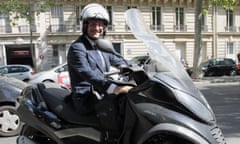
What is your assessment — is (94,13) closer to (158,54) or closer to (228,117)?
(158,54)

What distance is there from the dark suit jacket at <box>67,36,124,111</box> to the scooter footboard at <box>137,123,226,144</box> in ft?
2.11

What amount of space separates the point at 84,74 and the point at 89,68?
0.09m

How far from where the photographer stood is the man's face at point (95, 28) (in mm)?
2750

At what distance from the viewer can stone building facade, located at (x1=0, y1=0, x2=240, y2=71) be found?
78.3ft

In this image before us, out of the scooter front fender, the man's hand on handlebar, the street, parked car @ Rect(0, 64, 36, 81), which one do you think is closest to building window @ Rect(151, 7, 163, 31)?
parked car @ Rect(0, 64, 36, 81)

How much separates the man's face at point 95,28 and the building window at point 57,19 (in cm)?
2266

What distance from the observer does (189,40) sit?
1107 inches

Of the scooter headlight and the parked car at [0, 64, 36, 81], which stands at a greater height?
the scooter headlight

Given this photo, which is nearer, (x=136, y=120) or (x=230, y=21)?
(x=136, y=120)

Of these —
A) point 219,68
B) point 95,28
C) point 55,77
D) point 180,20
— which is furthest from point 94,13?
point 180,20

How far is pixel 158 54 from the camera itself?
245cm

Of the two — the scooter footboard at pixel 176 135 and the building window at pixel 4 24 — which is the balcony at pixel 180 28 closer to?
the building window at pixel 4 24

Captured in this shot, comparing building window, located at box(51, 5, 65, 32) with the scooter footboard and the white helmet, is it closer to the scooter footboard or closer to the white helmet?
the white helmet

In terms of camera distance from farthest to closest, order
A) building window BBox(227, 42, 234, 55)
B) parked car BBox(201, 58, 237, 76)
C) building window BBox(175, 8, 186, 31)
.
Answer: building window BBox(227, 42, 234, 55) → building window BBox(175, 8, 186, 31) → parked car BBox(201, 58, 237, 76)
